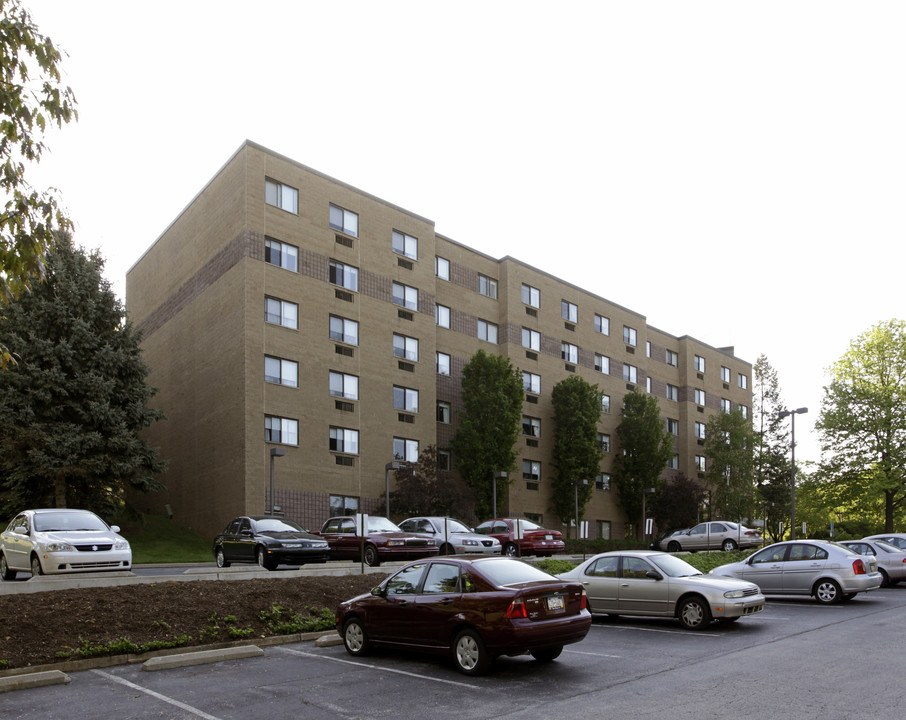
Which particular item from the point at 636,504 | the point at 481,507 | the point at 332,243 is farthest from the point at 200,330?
the point at 636,504

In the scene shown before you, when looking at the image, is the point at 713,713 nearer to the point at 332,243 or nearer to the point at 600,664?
the point at 600,664

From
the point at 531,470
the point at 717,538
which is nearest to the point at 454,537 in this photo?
the point at 717,538

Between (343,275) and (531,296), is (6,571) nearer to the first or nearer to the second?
(343,275)

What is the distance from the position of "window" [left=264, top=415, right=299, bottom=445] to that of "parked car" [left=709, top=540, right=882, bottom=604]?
19995mm

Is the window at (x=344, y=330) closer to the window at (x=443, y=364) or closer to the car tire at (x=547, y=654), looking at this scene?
the window at (x=443, y=364)

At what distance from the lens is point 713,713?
331 inches

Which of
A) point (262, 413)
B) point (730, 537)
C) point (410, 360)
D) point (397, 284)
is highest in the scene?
point (397, 284)

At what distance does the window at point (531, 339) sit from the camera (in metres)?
49.2

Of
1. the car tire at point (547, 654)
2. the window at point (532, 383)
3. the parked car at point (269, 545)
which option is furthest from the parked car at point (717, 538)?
the car tire at point (547, 654)

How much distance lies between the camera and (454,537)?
1023 inches

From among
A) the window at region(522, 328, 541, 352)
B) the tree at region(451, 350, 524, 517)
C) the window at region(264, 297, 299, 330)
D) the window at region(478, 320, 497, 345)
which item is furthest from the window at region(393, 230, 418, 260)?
the window at region(522, 328, 541, 352)

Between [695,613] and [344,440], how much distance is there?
24.2m

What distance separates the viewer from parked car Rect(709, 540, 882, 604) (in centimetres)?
1891

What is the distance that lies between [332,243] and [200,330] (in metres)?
7.37
